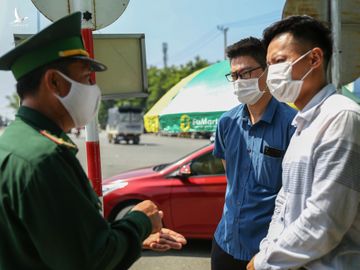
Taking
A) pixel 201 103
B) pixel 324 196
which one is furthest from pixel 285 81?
pixel 201 103

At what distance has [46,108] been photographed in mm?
1459

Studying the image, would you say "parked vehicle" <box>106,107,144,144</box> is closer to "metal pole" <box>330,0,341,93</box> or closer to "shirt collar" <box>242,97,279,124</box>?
"shirt collar" <box>242,97,279,124</box>

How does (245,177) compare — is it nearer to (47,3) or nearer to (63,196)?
(63,196)

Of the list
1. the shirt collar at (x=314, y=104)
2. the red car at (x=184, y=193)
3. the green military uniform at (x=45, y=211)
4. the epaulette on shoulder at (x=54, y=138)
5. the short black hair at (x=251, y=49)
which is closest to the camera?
the green military uniform at (x=45, y=211)

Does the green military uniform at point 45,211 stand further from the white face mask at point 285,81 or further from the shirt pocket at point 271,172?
the shirt pocket at point 271,172

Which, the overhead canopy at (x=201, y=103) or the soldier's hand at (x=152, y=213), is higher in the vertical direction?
the overhead canopy at (x=201, y=103)

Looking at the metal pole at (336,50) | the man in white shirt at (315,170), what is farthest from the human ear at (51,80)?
the metal pole at (336,50)

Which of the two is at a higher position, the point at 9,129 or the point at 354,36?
the point at 354,36

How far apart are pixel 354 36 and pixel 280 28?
1002mm

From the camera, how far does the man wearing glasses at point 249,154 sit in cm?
233

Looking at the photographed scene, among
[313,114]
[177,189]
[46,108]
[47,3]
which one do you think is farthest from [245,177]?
[177,189]

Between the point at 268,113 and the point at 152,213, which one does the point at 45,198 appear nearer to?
the point at 152,213

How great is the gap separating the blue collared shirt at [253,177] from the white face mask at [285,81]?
47cm

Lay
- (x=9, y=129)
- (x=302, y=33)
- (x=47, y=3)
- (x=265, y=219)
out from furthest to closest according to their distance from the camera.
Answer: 1. (x=47, y=3)
2. (x=265, y=219)
3. (x=302, y=33)
4. (x=9, y=129)
